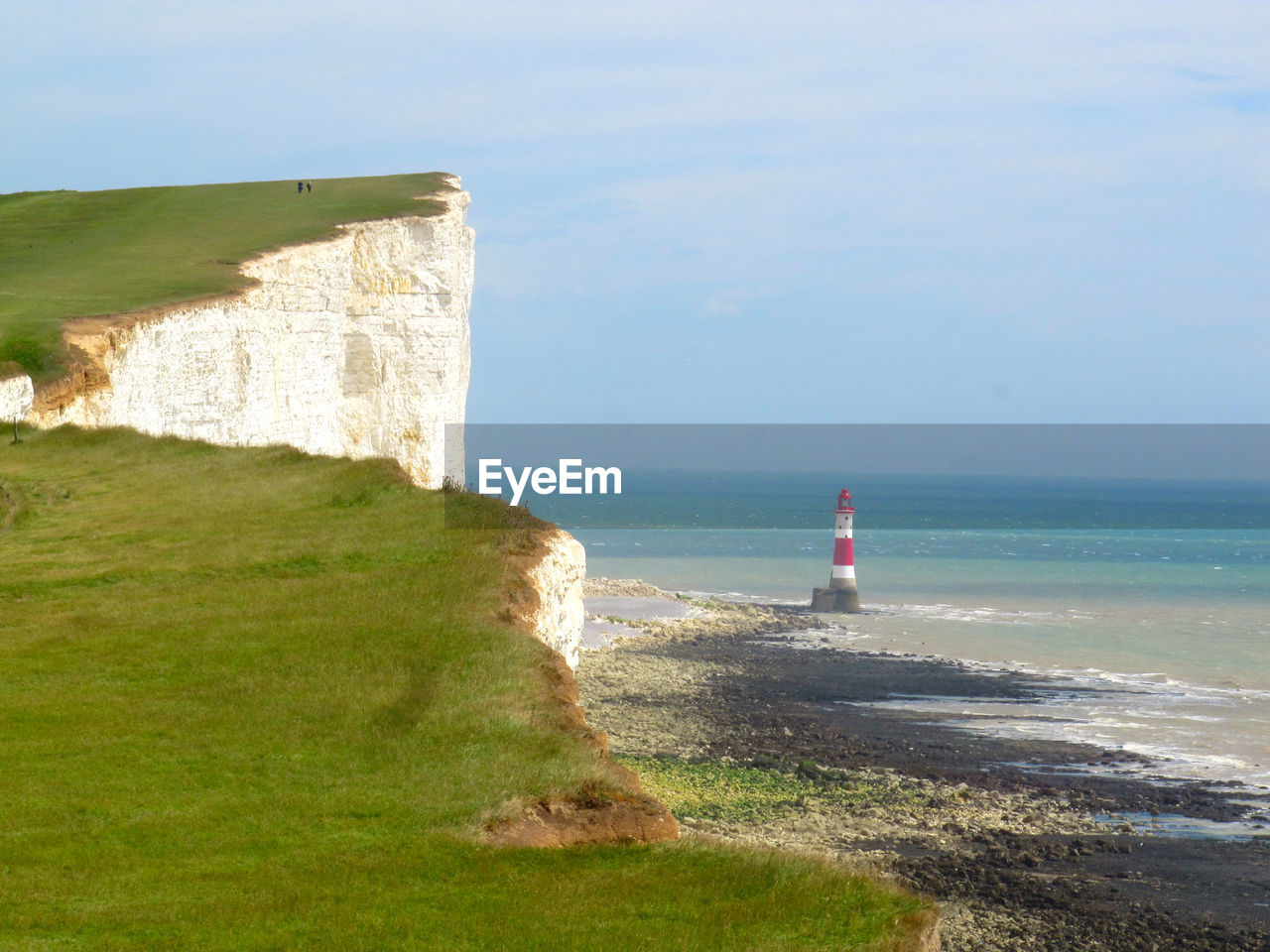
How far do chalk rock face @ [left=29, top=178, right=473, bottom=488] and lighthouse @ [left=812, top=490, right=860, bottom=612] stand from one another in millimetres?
17405

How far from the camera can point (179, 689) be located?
1107cm

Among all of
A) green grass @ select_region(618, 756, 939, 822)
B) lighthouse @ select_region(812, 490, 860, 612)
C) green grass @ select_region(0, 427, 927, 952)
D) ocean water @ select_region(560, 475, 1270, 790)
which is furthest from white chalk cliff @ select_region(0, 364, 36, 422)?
lighthouse @ select_region(812, 490, 860, 612)

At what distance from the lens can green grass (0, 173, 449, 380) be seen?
25547mm

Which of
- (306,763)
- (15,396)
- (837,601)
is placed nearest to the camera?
(306,763)

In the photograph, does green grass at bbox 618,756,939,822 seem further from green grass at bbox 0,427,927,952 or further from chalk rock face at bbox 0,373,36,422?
chalk rock face at bbox 0,373,36,422

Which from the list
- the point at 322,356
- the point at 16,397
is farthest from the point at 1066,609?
the point at 16,397

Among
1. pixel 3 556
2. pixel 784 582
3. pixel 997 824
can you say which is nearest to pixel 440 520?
pixel 3 556

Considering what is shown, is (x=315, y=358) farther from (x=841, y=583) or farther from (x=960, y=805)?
(x=841, y=583)

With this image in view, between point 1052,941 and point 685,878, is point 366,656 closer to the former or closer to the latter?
point 685,878

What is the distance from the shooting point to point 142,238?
117ft

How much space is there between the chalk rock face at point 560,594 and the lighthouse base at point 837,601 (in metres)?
34.5

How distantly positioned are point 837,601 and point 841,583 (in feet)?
2.79

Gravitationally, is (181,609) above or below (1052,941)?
above

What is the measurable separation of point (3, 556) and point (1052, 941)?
13.5 m
